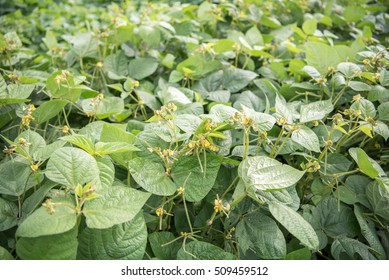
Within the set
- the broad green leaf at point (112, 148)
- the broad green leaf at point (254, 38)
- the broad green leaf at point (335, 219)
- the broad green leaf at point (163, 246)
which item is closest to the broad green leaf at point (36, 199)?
the broad green leaf at point (112, 148)

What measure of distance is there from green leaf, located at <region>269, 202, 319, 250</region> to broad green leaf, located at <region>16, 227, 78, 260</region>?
365mm

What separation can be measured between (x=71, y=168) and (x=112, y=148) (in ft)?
0.30

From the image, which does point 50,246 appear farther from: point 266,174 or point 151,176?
point 266,174

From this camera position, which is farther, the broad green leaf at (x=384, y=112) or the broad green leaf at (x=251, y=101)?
the broad green leaf at (x=251, y=101)

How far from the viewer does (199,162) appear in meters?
0.79

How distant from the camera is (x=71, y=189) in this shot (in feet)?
2.34

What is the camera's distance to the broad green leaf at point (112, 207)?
660mm

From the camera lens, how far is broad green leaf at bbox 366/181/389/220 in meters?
0.88

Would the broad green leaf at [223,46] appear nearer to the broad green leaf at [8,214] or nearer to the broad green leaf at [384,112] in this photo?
the broad green leaf at [384,112]

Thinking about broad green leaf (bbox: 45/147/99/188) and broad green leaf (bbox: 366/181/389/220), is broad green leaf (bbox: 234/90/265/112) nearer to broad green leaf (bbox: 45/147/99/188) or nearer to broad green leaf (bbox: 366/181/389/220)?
broad green leaf (bbox: 366/181/389/220)

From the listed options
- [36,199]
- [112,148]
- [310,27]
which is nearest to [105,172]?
[112,148]

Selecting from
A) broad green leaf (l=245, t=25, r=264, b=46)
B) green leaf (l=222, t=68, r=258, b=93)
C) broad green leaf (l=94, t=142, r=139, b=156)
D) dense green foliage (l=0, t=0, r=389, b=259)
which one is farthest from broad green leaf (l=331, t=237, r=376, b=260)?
broad green leaf (l=245, t=25, r=264, b=46)

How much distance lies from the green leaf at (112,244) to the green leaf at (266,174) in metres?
0.23
